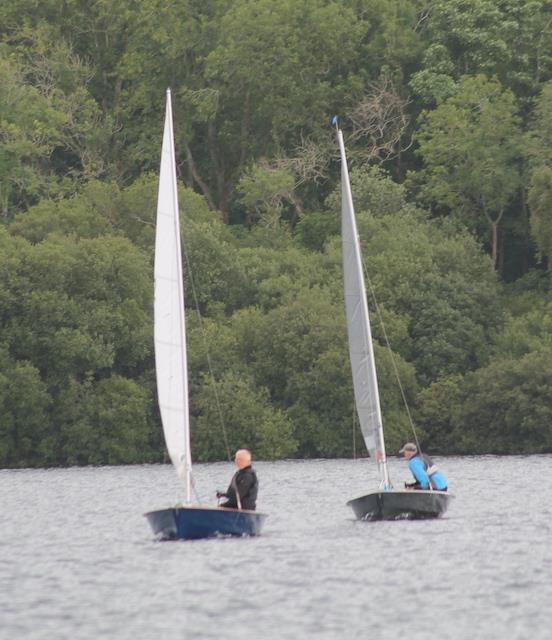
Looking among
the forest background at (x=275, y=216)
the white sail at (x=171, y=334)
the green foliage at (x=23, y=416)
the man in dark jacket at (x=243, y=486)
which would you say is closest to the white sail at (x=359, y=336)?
the man in dark jacket at (x=243, y=486)

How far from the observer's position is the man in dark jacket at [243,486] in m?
44.3

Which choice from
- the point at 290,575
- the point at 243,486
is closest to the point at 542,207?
the point at 243,486

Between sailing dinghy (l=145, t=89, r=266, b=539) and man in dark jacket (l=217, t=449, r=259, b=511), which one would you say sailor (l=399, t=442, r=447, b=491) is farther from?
man in dark jacket (l=217, t=449, r=259, b=511)

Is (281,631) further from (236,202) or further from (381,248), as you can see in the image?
(236,202)

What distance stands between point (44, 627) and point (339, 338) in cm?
7425

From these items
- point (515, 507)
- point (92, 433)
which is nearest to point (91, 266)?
point (92, 433)

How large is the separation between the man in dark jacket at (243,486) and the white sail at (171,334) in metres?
1.25

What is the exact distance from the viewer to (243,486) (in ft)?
146

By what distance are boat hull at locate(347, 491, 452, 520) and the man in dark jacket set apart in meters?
5.29

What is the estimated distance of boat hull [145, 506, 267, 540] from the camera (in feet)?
143

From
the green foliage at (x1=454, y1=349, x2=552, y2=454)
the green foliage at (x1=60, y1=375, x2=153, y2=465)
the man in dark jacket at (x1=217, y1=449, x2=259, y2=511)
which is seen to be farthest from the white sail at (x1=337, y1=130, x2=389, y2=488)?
the green foliage at (x1=454, y1=349, x2=552, y2=454)

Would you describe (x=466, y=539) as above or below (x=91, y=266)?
below

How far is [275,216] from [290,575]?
283 ft

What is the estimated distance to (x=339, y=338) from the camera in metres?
106
